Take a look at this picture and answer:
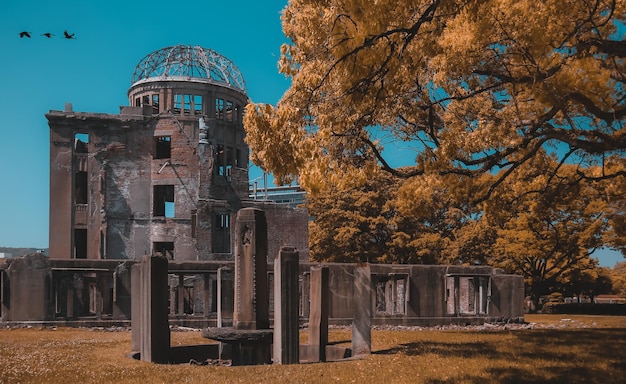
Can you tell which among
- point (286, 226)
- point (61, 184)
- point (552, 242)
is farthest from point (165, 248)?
point (552, 242)

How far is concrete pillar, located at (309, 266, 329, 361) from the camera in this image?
50.1 feet

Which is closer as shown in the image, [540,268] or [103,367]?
[103,367]

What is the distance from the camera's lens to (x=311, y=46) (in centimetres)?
1180

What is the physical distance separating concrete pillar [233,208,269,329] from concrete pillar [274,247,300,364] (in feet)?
1.52

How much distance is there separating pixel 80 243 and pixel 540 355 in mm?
34738

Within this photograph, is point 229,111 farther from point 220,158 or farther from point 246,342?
point 246,342

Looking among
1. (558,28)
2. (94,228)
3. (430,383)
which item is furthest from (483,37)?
(94,228)

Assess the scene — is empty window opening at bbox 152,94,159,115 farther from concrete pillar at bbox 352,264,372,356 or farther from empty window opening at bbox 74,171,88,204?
concrete pillar at bbox 352,264,372,356

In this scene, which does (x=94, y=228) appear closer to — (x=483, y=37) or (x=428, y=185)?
(x=428, y=185)

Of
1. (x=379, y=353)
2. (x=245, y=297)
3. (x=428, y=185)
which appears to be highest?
(x=428, y=185)

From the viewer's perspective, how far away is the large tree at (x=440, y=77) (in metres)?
10.1

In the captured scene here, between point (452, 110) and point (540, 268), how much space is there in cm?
2645

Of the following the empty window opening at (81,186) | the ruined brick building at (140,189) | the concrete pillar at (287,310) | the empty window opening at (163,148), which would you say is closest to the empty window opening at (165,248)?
the ruined brick building at (140,189)

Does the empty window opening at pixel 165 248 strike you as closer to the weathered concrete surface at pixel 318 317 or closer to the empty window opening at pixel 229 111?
the empty window opening at pixel 229 111
